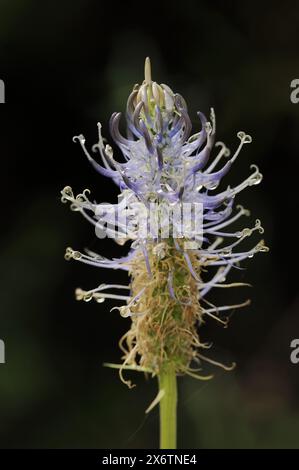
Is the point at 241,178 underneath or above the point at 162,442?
above

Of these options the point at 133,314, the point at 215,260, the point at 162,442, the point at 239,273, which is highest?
the point at 239,273

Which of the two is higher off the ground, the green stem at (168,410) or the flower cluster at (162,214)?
the flower cluster at (162,214)

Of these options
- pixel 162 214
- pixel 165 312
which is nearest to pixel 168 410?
pixel 165 312

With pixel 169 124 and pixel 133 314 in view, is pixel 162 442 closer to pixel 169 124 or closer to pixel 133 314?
pixel 133 314

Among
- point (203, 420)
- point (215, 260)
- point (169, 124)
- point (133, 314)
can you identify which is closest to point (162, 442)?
point (133, 314)

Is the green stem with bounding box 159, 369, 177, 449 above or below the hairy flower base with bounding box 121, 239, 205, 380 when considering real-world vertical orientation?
below
